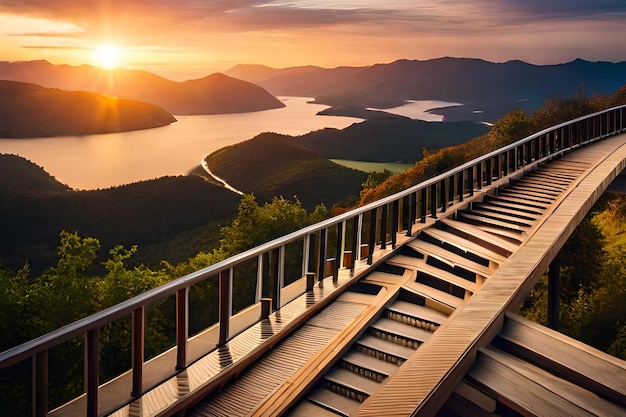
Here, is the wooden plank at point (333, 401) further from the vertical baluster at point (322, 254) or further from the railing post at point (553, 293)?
the railing post at point (553, 293)

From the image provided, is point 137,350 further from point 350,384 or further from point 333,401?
point 350,384

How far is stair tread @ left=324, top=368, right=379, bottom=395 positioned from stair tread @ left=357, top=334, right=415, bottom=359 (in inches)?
15.9

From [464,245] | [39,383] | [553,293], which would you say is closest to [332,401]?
[39,383]

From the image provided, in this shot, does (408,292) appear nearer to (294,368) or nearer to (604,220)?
(294,368)

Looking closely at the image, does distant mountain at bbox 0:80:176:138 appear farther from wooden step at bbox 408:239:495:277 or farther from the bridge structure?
the bridge structure

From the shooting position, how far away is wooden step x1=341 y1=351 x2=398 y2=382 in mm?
5688

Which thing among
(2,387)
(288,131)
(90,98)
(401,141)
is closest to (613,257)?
(2,387)

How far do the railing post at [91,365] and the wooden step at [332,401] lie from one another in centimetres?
158

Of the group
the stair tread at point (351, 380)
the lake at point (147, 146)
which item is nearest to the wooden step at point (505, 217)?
the stair tread at point (351, 380)

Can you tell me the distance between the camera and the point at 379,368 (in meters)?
5.77

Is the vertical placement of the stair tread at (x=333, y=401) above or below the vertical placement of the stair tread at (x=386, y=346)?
below

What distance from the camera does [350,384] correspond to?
18.1ft

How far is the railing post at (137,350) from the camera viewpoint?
4.76 meters

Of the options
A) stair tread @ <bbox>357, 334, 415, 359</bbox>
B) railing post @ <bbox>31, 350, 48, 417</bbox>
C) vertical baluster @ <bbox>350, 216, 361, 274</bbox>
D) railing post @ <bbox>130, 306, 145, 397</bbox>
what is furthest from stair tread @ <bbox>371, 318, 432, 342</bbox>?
railing post @ <bbox>31, 350, 48, 417</bbox>
